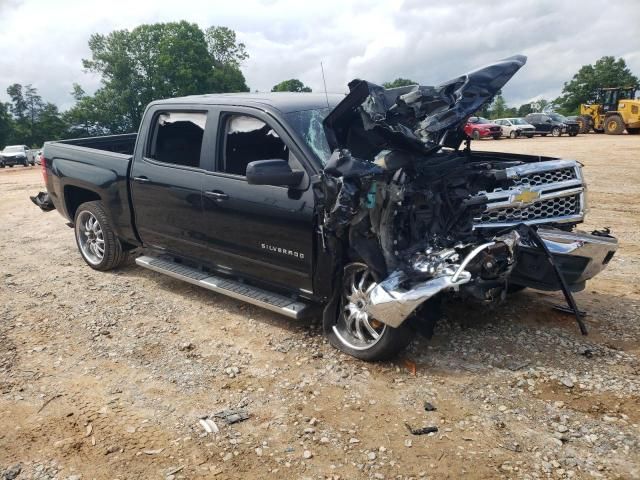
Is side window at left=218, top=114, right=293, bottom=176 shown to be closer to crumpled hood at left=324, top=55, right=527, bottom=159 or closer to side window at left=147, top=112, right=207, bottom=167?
side window at left=147, top=112, right=207, bottom=167

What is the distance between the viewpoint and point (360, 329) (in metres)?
3.89

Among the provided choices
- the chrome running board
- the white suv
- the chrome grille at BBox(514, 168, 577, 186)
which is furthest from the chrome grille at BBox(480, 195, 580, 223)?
the white suv

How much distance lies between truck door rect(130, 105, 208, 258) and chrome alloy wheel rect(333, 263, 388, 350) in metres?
1.55

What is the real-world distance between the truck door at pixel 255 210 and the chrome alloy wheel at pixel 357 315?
1.05 feet

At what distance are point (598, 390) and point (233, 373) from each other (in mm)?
2456

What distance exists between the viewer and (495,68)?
11.8ft

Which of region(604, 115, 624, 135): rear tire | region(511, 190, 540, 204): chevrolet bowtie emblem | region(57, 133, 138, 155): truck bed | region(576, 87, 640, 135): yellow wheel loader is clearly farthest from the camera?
region(604, 115, 624, 135): rear tire

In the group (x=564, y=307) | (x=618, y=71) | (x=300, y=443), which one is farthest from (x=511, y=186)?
(x=618, y=71)

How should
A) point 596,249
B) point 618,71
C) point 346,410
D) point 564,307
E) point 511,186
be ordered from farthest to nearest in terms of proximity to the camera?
point 618,71, point 564,307, point 511,186, point 596,249, point 346,410

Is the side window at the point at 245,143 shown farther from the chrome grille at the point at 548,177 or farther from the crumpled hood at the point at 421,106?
the chrome grille at the point at 548,177

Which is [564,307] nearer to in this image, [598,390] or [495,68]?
[598,390]

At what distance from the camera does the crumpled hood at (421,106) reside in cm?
343

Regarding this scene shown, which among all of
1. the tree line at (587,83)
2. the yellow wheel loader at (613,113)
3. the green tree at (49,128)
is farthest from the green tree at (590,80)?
the green tree at (49,128)

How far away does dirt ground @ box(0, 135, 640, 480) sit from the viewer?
2.83 m
